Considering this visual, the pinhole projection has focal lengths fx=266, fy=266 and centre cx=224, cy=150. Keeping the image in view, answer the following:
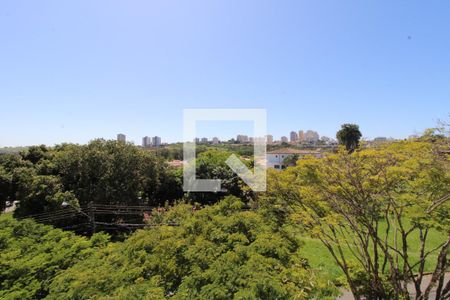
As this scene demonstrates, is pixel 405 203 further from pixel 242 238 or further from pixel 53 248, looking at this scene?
pixel 53 248

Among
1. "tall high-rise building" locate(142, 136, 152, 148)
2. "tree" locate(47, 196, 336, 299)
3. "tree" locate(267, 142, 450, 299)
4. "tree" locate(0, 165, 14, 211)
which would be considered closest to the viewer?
"tree" locate(47, 196, 336, 299)

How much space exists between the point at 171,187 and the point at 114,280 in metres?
14.5

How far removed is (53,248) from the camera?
713 cm

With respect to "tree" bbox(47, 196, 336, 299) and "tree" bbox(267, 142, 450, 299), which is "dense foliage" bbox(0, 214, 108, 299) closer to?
"tree" bbox(47, 196, 336, 299)

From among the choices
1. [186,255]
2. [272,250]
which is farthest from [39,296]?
[272,250]

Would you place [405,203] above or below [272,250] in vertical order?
above

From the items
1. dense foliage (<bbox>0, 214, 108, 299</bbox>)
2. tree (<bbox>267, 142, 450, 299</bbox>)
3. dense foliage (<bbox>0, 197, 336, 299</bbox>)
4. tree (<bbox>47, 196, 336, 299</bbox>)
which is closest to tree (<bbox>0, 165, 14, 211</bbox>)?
dense foliage (<bbox>0, 214, 108, 299</bbox>)

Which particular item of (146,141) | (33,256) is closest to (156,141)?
(146,141)
